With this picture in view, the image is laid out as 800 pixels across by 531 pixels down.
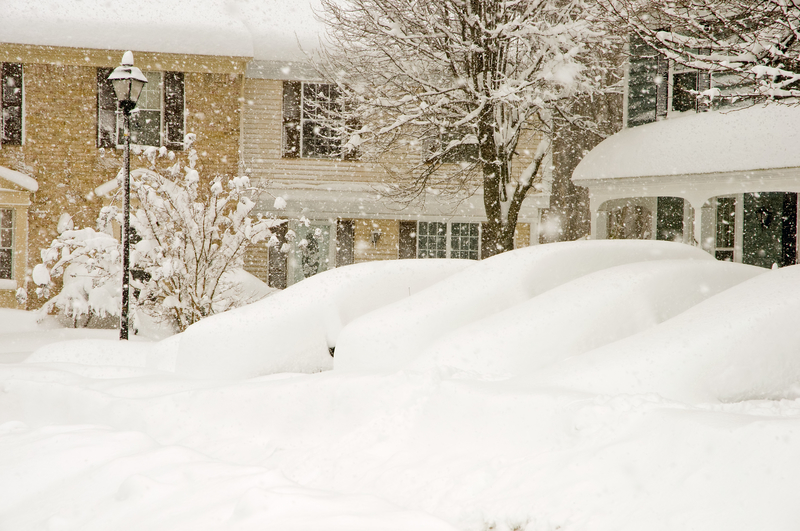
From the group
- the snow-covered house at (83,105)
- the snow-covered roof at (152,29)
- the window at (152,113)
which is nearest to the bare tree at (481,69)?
Result: the snow-covered roof at (152,29)

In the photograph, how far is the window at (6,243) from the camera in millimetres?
14648

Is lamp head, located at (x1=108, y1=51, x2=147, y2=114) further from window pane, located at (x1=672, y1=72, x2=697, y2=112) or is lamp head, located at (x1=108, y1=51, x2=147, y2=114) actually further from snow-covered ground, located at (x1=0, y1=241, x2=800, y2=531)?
window pane, located at (x1=672, y1=72, x2=697, y2=112)

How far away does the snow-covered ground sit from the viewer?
117 inches

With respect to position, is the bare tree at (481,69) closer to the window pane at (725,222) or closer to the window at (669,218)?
the window at (669,218)

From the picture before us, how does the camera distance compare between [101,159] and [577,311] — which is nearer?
[577,311]

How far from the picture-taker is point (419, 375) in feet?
13.6

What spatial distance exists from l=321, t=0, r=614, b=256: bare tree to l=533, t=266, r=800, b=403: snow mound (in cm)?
712

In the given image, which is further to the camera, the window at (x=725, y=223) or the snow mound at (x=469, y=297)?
the window at (x=725, y=223)

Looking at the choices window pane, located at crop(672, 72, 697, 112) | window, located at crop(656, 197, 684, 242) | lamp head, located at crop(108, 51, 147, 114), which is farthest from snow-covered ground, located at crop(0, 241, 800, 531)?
window, located at crop(656, 197, 684, 242)

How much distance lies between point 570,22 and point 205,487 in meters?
9.71

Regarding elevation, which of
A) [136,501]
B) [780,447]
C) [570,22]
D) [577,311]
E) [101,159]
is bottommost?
[136,501]

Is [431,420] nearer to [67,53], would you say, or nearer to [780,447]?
[780,447]

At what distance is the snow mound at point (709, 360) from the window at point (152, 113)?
1282cm

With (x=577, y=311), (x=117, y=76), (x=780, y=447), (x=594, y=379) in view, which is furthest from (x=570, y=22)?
(x=780, y=447)
